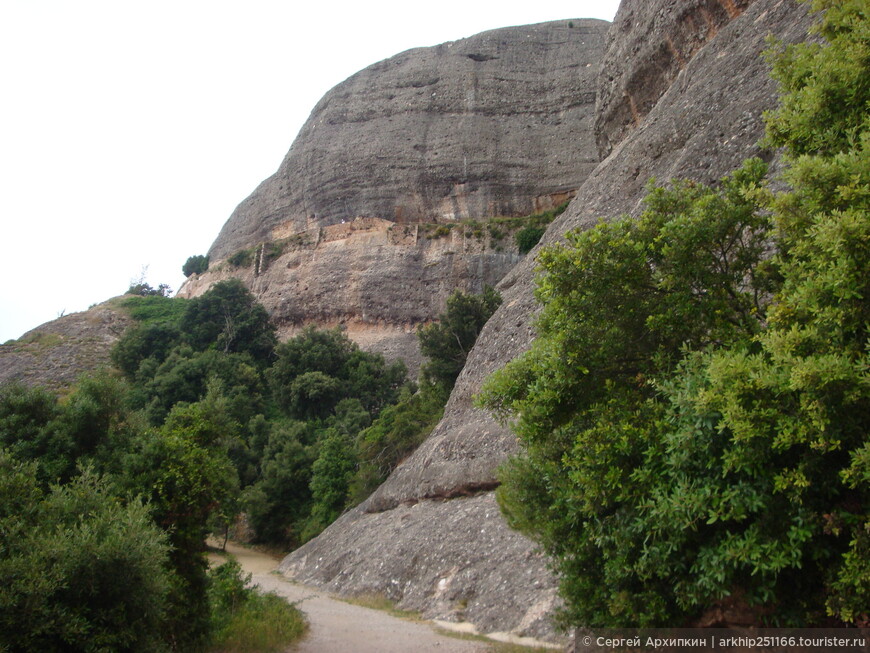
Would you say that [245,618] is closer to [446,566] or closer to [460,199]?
[446,566]

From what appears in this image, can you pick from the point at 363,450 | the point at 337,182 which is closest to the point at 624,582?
the point at 363,450

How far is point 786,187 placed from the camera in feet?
38.1

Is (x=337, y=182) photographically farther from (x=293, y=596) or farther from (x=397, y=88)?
(x=293, y=596)

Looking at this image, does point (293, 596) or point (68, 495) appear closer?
point (68, 495)

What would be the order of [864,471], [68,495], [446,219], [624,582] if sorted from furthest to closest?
1. [446,219]
2. [68,495]
3. [624,582]
4. [864,471]

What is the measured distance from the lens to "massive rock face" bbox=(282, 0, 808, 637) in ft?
43.8

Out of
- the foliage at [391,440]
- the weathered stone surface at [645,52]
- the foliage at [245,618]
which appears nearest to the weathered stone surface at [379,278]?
the foliage at [391,440]

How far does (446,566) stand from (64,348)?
39807mm

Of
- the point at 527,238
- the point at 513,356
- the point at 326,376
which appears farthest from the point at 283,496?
the point at 527,238

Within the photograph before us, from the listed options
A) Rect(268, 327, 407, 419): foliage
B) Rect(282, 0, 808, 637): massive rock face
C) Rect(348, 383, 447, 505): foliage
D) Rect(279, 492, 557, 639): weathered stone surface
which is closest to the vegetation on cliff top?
Rect(279, 492, 557, 639): weathered stone surface

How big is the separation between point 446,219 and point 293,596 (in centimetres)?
3386

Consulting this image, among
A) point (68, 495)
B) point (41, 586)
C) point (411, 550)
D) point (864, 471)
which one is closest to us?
point (864, 471)

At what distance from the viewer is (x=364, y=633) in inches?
443

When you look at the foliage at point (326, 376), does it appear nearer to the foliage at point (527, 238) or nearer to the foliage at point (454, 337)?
the foliage at point (454, 337)
